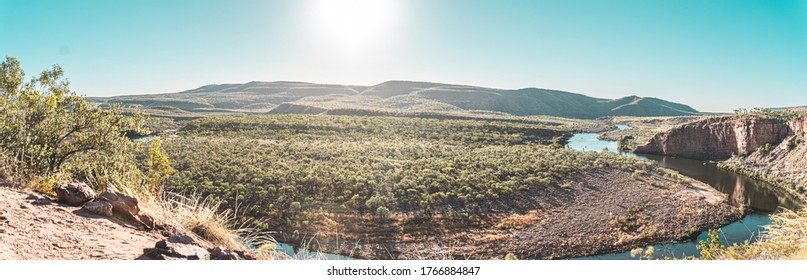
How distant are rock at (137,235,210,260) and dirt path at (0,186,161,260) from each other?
0.74 feet

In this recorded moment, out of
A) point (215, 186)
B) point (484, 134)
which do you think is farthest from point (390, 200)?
point (484, 134)

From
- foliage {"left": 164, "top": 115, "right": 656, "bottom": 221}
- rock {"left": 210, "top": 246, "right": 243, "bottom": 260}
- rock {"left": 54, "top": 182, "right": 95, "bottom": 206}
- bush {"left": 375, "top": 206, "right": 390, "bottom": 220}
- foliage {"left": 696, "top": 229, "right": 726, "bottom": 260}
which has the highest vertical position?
rock {"left": 54, "top": 182, "right": 95, "bottom": 206}

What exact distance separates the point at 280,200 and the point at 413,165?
8.59m

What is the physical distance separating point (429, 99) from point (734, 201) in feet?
301

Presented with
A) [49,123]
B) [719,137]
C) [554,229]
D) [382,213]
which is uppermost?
[49,123]

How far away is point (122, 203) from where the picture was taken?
293cm

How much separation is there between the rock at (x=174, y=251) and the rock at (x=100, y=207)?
69 cm

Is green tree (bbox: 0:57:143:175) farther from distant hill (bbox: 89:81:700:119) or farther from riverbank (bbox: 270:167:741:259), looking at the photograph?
distant hill (bbox: 89:81:700:119)

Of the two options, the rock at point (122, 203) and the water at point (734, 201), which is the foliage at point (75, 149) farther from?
the water at point (734, 201)

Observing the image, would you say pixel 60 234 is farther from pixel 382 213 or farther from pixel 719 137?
pixel 719 137

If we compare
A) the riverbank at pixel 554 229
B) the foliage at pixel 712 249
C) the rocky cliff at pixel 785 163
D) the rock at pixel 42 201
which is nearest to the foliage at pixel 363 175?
the riverbank at pixel 554 229

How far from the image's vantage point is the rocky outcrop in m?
26.6

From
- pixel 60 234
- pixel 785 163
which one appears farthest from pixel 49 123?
pixel 785 163

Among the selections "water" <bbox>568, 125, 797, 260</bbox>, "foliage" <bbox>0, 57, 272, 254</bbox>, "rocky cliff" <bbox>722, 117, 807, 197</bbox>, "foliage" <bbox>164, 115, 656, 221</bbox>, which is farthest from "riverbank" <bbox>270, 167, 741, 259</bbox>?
"rocky cliff" <bbox>722, 117, 807, 197</bbox>
